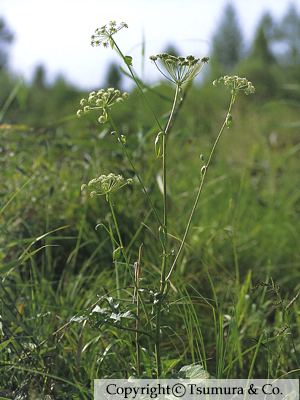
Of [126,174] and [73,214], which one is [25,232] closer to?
[73,214]

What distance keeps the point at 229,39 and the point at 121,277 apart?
34498mm

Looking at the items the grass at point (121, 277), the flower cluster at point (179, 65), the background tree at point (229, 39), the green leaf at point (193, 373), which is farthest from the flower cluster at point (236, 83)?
the background tree at point (229, 39)

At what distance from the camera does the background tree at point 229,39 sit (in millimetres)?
30891

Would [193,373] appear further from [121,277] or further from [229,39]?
[229,39]

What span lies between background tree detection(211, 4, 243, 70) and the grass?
30.6 m

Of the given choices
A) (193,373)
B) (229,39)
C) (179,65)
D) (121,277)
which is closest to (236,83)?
(179,65)

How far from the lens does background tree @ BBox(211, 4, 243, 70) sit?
101 ft

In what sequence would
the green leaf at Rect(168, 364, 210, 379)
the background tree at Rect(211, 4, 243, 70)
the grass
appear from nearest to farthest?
the green leaf at Rect(168, 364, 210, 379), the grass, the background tree at Rect(211, 4, 243, 70)

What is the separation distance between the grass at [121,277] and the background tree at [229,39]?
30596mm

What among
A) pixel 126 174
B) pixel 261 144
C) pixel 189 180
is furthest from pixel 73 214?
pixel 261 144

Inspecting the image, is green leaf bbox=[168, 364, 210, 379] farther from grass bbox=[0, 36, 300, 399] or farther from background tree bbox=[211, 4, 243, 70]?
background tree bbox=[211, 4, 243, 70]

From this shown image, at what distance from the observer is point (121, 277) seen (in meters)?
1.59

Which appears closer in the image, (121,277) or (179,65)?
(179,65)

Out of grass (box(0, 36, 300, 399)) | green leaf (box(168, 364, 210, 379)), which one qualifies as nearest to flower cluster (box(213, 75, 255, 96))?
→ grass (box(0, 36, 300, 399))
